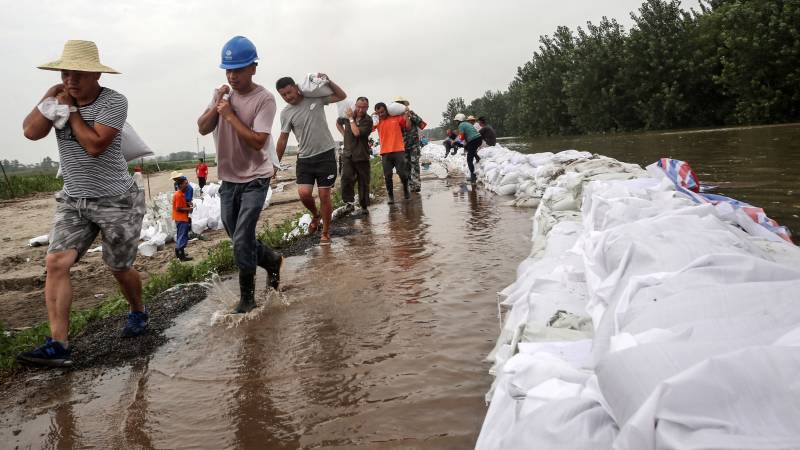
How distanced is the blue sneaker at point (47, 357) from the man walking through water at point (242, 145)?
93 centimetres

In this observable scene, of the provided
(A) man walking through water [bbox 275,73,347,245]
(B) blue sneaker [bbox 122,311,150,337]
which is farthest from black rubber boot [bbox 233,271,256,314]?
(A) man walking through water [bbox 275,73,347,245]

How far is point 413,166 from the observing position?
966 cm

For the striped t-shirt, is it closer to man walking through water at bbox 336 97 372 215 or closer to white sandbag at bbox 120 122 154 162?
white sandbag at bbox 120 122 154 162

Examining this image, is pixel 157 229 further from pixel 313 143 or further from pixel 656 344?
pixel 656 344

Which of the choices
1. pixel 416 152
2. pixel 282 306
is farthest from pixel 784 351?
pixel 416 152

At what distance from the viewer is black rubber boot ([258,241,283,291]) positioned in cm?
370

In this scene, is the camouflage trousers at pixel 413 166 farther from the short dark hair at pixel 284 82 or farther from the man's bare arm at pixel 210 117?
the man's bare arm at pixel 210 117

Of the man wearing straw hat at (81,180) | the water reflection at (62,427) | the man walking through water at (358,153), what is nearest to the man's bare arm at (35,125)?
the man wearing straw hat at (81,180)

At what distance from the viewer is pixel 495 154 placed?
35.7ft

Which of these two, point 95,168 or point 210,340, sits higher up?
point 95,168

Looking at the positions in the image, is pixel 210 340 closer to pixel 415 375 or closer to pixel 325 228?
pixel 415 375

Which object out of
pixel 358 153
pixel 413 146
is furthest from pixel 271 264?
pixel 413 146

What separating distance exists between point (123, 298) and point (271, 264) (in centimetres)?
113

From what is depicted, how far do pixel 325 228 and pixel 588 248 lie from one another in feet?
11.0
